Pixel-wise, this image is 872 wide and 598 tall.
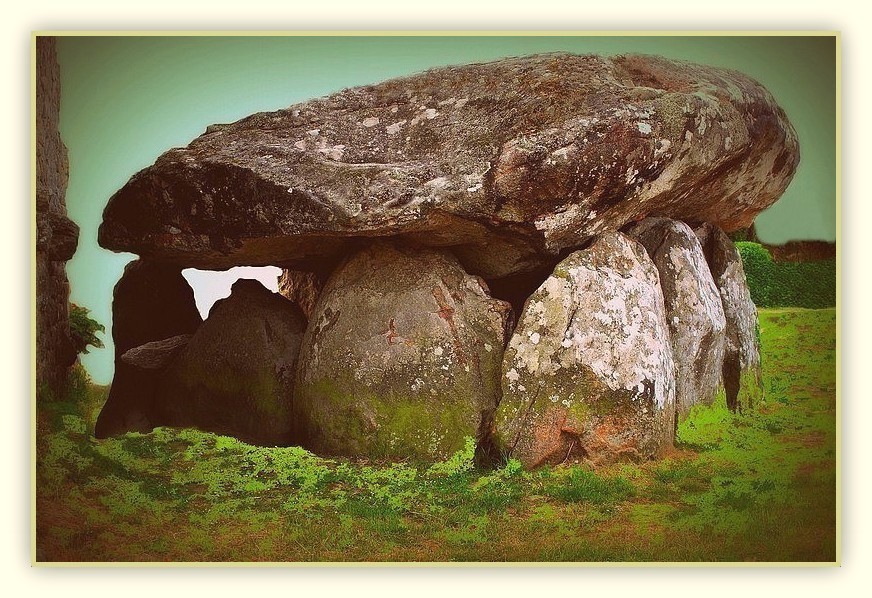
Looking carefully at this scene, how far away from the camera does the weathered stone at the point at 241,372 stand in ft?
33.4

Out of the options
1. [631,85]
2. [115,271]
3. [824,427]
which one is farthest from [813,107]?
[115,271]

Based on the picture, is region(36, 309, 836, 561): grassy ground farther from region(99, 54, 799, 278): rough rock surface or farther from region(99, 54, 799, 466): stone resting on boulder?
region(99, 54, 799, 278): rough rock surface

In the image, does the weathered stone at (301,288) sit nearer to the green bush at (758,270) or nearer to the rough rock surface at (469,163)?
the rough rock surface at (469,163)

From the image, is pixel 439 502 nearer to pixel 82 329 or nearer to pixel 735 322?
pixel 82 329

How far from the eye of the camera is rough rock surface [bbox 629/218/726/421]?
1003 cm

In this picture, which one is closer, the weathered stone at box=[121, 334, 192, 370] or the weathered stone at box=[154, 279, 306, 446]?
the weathered stone at box=[154, 279, 306, 446]

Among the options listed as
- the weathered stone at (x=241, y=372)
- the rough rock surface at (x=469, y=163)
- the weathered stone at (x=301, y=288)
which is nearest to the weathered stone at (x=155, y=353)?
the weathered stone at (x=241, y=372)

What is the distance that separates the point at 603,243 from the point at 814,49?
210 centimetres

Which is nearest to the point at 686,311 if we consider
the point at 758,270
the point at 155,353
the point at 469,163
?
the point at 758,270

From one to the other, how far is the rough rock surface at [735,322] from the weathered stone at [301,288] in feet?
11.6

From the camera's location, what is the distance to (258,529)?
8156 mm

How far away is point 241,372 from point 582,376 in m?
3.06

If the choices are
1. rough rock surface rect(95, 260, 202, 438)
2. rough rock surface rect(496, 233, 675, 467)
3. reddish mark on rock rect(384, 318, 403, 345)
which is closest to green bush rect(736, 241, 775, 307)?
rough rock surface rect(496, 233, 675, 467)

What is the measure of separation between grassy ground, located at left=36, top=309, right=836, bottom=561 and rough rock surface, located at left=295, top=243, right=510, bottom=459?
26cm
